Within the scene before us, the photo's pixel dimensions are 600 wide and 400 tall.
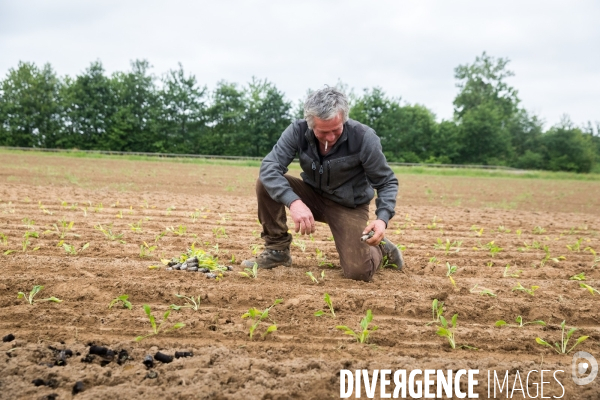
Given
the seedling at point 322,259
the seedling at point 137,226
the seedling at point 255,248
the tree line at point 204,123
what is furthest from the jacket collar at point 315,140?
the tree line at point 204,123

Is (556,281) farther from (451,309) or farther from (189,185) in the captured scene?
(189,185)

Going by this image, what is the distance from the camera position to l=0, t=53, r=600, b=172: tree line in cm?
4025

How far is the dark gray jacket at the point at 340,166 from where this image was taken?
13.0 ft

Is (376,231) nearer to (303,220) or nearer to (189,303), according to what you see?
(303,220)

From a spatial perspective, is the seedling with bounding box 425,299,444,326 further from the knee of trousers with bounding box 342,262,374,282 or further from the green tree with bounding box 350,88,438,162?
the green tree with bounding box 350,88,438,162

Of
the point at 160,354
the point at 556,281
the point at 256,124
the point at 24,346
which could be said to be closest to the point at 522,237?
the point at 556,281

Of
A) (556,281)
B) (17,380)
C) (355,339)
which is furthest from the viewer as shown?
(556,281)

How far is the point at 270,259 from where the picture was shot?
4301 mm

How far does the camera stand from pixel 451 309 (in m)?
3.26

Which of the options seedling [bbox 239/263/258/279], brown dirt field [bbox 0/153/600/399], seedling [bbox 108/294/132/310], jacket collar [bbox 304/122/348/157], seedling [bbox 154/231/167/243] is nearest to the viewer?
brown dirt field [bbox 0/153/600/399]

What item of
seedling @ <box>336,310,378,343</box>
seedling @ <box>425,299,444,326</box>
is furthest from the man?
seedling @ <box>336,310,378,343</box>

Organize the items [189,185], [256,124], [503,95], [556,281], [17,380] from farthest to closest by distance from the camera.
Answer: [503,95] → [256,124] → [189,185] → [556,281] → [17,380]

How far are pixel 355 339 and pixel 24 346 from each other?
1.82m

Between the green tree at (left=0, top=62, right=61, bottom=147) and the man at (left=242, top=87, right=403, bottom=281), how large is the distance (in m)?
41.5
